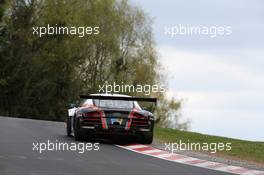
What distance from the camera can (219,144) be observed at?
936 inches

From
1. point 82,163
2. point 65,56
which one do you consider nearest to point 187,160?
point 82,163

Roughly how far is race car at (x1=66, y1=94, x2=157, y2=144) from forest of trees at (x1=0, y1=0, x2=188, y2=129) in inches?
1328

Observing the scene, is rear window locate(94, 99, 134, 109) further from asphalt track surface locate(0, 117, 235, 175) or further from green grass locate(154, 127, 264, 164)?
green grass locate(154, 127, 264, 164)

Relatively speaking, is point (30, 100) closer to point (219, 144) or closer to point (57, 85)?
point (57, 85)

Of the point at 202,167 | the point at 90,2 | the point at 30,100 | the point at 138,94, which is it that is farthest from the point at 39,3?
the point at 202,167

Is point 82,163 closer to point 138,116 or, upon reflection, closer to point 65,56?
point 138,116

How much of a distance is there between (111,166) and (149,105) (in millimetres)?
37555

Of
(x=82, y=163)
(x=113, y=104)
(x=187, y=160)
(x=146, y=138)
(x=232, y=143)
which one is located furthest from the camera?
(x=232, y=143)

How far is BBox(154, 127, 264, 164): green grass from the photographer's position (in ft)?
65.3

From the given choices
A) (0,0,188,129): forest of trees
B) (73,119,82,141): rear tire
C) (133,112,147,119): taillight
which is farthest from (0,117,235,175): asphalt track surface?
(0,0,188,129): forest of trees

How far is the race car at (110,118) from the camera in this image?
1969 cm

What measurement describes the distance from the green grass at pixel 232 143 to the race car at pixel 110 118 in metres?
2.33

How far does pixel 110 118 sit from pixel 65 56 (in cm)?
3724

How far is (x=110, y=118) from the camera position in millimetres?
19703
